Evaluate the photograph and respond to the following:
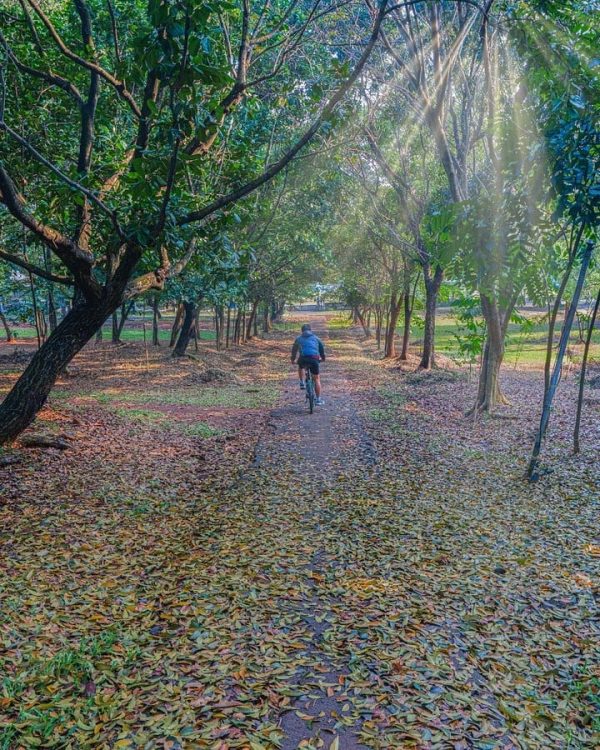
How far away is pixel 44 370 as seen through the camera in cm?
848

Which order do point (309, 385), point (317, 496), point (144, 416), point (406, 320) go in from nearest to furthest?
point (317, 496) → point (144, 416) → point (309, 385) → point (406, 320)

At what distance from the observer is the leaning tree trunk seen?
8.44 metres

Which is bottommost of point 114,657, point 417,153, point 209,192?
point 114,657

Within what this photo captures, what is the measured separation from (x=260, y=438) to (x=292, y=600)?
20.3ft

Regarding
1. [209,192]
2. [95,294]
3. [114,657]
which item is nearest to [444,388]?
[209,192]

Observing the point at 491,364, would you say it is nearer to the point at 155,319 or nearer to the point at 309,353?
the point at 309,353

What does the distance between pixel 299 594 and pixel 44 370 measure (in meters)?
5.58

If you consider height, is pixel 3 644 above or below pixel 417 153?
below

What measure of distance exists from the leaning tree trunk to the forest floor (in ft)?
1.93

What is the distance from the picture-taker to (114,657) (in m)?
3.93

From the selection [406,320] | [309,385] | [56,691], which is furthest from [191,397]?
[56,691]

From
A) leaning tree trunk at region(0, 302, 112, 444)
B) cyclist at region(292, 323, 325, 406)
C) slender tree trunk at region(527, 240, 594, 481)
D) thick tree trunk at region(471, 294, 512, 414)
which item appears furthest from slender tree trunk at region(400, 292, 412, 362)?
Result: leaning tree trunk at region(0, 302, 112, 444)

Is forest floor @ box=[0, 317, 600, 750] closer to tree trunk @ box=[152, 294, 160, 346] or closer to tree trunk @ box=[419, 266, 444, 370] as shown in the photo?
tree trunk @ box=[419, 266, 444, 370]

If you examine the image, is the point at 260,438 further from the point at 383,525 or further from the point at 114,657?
the point at 114,657
